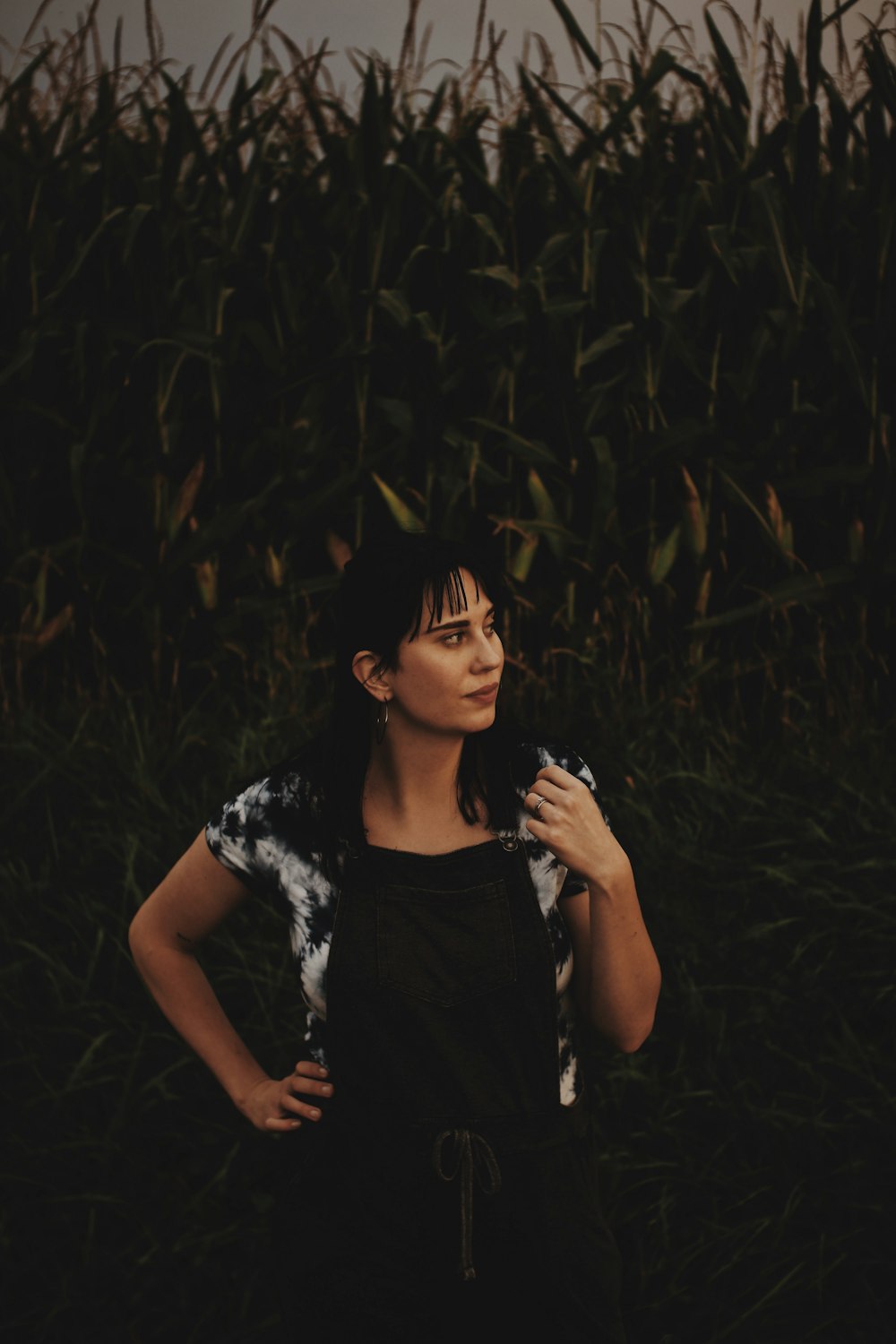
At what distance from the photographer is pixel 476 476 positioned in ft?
8.04

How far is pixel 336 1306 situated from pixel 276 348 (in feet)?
6.73

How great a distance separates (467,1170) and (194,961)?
37cm

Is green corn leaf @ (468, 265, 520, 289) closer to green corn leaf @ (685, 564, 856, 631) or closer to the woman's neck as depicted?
green corn leaf @ (685, 564, 856, 631)

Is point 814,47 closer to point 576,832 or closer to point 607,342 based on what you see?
point 607,342

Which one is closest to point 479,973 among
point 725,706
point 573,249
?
point 725,706

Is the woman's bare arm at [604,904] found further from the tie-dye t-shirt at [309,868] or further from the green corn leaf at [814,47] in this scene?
the green corn leaf at [814,47]

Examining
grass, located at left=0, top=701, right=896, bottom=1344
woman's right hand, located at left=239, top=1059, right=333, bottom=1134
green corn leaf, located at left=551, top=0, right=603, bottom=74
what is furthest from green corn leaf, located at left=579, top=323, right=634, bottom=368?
woman's right hand, located at left=239, top=1059, right=333, bottom=1134

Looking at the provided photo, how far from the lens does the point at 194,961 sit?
1158 millimetres

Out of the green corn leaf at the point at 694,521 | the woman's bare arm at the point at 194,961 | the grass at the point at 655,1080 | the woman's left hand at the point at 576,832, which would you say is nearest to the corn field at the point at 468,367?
the green corn leaf at the point at 694,521

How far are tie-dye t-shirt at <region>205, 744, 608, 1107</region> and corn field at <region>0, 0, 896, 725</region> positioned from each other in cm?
122

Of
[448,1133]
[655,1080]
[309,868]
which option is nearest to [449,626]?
[309,868]

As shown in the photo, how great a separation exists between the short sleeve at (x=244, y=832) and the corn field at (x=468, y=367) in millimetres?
1222

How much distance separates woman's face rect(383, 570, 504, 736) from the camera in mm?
991

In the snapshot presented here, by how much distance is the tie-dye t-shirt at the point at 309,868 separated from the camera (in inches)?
40.8
